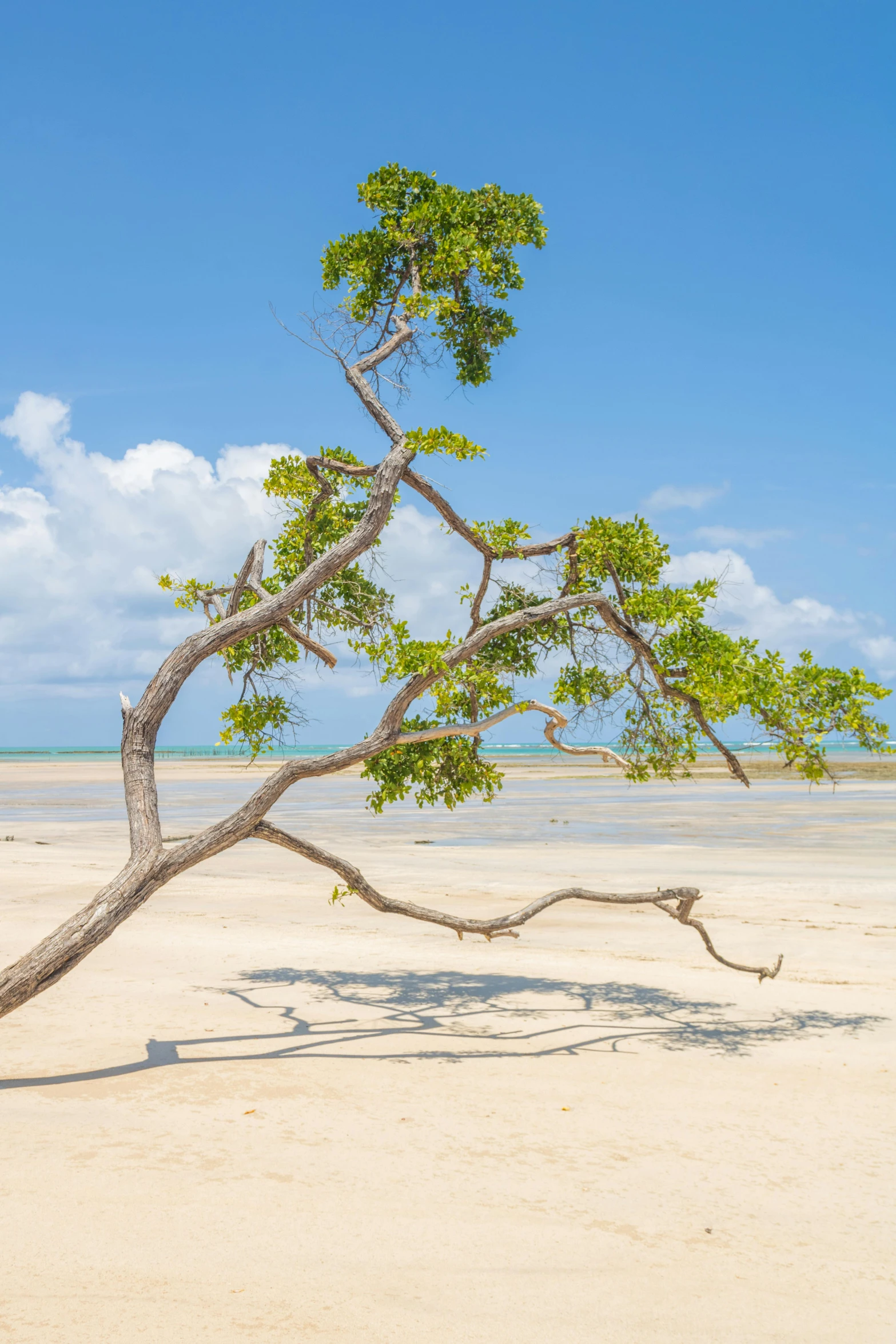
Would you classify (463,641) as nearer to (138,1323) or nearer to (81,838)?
(138,1323)

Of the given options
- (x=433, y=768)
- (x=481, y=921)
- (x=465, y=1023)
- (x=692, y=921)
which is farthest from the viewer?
(x=433, y=768)

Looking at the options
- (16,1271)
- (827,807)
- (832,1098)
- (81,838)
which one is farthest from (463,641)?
(827,807)

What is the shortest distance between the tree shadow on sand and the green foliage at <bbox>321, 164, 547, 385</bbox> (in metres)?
6.31

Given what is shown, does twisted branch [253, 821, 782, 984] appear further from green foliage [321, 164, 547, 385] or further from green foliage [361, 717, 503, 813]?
green foliage [321, 164, 547, 385]

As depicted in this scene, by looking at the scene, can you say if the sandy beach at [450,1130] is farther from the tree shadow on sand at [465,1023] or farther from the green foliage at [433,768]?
the green foliage at [433,768]

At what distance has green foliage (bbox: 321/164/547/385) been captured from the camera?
9586 millimetres

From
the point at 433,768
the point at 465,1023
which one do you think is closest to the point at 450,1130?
the point at 465,1023

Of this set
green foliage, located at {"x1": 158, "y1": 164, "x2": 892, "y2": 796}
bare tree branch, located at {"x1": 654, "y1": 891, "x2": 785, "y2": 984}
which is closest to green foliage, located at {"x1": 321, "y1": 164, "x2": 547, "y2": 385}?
green foliage, located at {"x1": 158, "y1": 164, "x2": 892, "y2": 796}

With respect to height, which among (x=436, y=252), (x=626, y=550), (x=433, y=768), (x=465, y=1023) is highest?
(x=436, y=252)

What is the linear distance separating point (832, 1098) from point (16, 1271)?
5.41 m

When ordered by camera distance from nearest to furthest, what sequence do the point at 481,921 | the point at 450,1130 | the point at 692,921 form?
the point at 450,1130, the point at 481,921, the point at 692,921

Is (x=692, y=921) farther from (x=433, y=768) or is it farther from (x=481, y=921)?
(x=433, y=768)

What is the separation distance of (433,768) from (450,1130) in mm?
4010

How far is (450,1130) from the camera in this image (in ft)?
21.9
